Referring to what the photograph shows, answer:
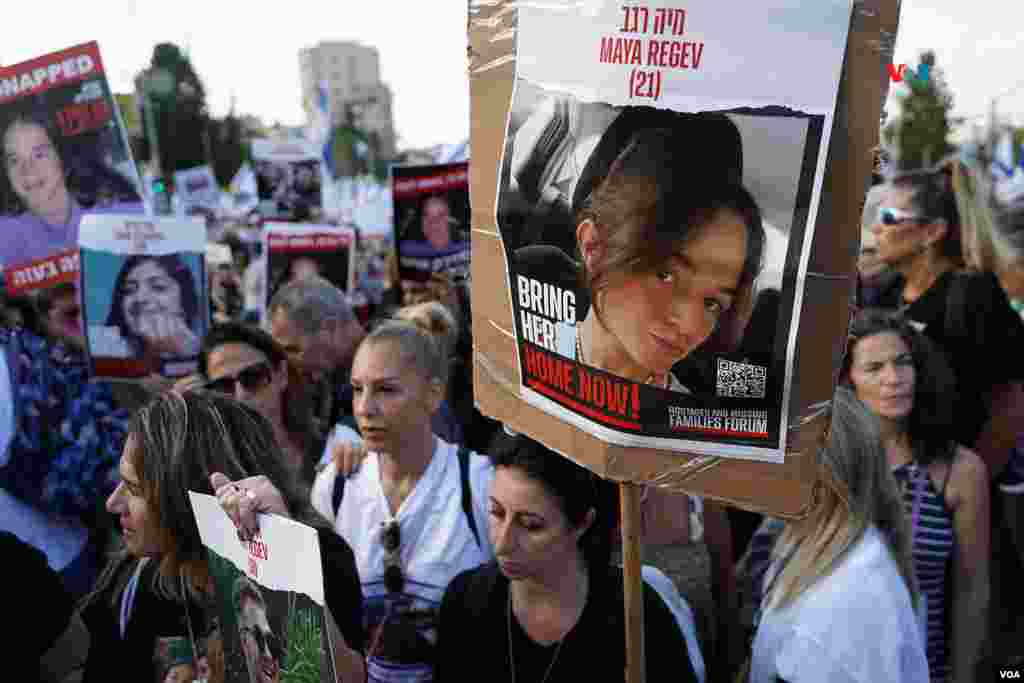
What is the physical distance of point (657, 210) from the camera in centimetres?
124

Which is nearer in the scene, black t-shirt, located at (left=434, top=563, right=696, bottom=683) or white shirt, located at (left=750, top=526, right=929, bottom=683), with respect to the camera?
white shirt, located at (left=750, top=526, right=929, bottom=683)

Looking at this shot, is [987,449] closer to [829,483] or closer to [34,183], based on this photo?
[829,483]

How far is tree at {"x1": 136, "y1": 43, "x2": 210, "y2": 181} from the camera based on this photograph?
4312 centimetres

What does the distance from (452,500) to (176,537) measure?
2.93 feet

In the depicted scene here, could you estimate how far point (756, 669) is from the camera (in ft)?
6.68

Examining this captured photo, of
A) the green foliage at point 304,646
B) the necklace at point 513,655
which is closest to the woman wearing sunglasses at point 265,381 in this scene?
the necklace at point 513,655

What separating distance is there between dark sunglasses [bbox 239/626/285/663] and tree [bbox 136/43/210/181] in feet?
146

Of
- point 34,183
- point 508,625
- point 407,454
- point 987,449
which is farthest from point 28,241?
point 987,449

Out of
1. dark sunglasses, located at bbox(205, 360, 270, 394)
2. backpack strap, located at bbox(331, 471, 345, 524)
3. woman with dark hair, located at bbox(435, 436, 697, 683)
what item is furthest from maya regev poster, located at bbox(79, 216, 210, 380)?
woman with dark hair, located at bbox(435, 436, 697, 683)

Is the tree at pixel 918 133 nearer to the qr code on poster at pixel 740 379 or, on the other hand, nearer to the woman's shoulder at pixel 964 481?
the woman's shoulder at pixel 964 481

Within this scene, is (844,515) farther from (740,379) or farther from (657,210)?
(657,210)

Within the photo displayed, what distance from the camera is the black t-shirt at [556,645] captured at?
1938 mm

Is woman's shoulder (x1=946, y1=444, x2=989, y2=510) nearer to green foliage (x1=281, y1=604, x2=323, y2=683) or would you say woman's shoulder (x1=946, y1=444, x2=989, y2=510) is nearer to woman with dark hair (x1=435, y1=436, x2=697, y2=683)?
woman with dark hair (x1=435, y1=436, x2=697, y2=683)

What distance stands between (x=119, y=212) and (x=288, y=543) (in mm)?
3373
